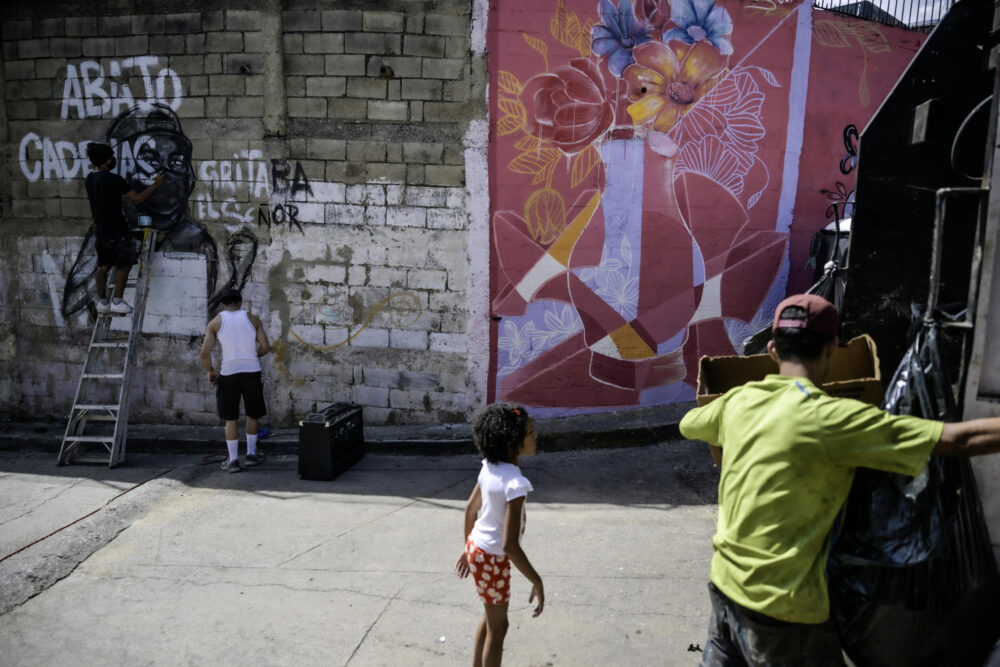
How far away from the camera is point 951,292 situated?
3.21 m

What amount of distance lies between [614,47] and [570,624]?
5.53 metres

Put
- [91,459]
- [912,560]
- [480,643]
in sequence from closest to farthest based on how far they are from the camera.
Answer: [912,560]
[480,643]
[91,459]

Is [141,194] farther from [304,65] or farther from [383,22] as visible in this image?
[383,22]

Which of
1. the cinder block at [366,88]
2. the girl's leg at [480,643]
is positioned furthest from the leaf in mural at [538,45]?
the girl's leg at [480,643]

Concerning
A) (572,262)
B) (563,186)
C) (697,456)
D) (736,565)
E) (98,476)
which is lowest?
(98,476)

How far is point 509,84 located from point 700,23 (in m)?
2.05

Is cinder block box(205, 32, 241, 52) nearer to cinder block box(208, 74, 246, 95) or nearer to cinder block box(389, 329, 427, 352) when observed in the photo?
cinder block box(208, 74, 246, 95)

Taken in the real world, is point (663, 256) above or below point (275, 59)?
below

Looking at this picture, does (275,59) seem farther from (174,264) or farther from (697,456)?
(697,456)

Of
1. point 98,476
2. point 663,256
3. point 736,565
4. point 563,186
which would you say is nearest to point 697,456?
point 663,256

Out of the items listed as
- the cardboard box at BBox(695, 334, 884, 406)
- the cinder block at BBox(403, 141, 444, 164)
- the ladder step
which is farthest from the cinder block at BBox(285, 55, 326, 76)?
the cardboard box at BBox(695, 334, 884, 406)

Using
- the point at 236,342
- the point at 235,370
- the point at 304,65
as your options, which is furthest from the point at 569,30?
the point at 235,370

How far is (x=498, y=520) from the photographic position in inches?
110

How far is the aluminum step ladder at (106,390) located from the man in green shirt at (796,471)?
6.31 meters
